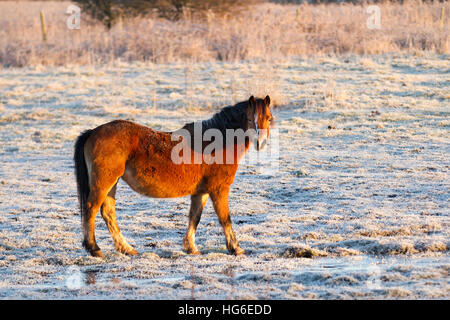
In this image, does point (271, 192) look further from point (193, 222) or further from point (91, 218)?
point (91, 218)

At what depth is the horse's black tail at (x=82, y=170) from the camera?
23.0 ft

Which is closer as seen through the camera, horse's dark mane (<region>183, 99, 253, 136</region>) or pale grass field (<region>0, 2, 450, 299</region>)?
pale grass field (<region>0, 2, 450, 299</region>)

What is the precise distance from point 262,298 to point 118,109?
1176 centimetres

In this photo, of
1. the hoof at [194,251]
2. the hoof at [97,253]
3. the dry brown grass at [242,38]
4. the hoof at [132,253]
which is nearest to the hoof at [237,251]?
the hoof at [194,251]

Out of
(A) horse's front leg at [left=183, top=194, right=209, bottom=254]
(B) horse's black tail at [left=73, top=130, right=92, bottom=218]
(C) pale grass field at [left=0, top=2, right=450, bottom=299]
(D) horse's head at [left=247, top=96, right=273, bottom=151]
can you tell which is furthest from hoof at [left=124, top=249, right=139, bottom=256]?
(D) horse's head at [left=247, top=96, right=273, bottom=151]

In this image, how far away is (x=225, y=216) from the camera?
7.16m

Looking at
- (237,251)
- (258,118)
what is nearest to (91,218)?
(237,251)

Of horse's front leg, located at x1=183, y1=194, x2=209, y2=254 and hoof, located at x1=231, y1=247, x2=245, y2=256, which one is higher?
horse's front leg, located at x1=183, y1=194, x2=209, y2=254

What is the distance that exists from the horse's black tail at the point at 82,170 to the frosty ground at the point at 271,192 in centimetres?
69

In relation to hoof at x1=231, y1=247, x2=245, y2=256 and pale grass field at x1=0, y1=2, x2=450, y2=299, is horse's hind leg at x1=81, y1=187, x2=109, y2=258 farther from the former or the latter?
hoof at x1=231, y1=247, x2=245, y2=256

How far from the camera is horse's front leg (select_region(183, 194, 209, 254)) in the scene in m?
7.23

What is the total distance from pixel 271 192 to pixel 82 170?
391cm
